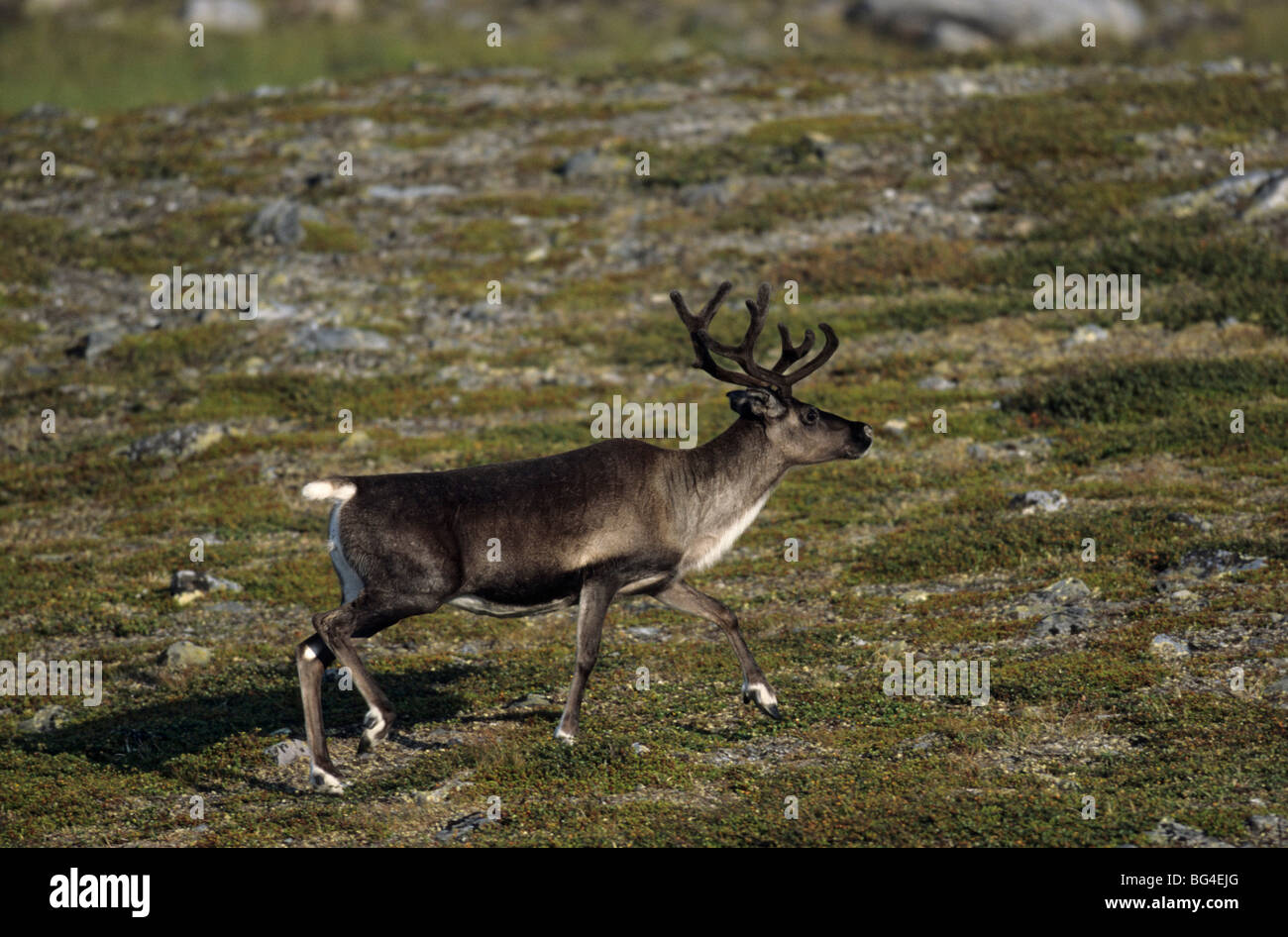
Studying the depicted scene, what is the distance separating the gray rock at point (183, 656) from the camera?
17.6 metres

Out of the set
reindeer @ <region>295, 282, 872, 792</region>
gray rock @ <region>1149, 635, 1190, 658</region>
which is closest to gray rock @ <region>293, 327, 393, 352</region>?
reindeer @ <region>295, 282, 872, 792</region>

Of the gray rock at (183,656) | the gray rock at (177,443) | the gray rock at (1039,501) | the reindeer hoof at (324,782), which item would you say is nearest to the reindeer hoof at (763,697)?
the reindeer hoof at (324,782)

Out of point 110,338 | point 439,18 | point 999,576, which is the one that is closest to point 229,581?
point 999,576

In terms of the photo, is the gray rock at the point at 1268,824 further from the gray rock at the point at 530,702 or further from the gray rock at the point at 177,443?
the gray rock at the point at 177,443

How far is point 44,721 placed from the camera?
15.8m

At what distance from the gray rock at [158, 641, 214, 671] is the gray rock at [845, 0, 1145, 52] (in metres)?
72.1

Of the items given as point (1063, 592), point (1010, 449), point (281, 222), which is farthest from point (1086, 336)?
point (281, 222)

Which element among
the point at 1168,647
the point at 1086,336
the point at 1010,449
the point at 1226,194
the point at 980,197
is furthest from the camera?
the point at 980,197

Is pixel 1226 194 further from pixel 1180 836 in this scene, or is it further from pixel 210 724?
pixel 210 724

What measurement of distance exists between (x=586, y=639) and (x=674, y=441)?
47.0ft

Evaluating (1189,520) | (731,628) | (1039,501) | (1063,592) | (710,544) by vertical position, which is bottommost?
(1063,592)

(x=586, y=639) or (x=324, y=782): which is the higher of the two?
(x=586, y=639)

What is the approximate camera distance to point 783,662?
16.4 meters
